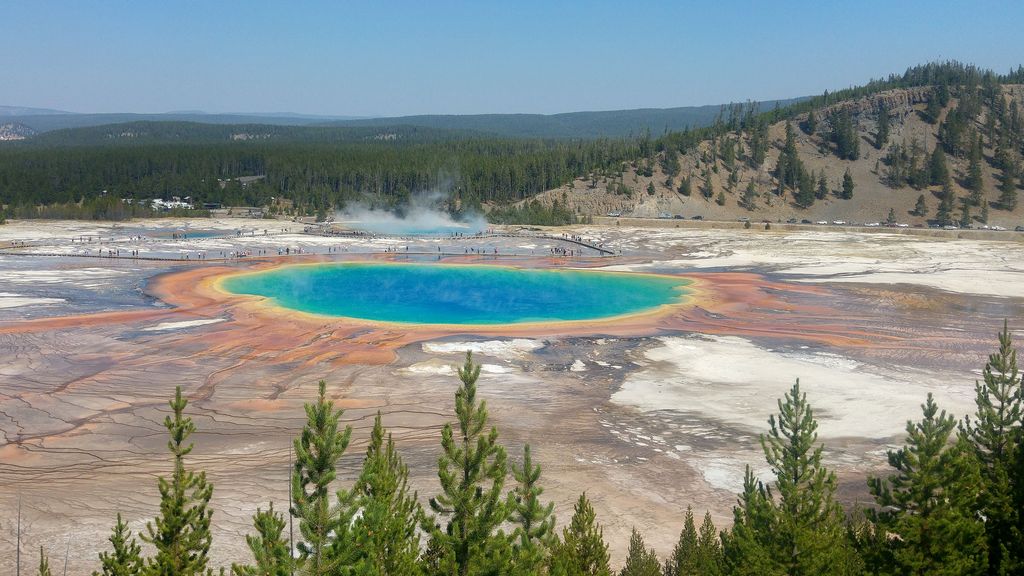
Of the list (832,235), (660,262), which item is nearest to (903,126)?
(832,235)

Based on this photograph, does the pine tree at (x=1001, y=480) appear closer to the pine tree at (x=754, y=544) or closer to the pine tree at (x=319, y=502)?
the pine tree at (x=754, y=544)

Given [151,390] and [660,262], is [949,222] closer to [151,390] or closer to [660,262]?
[660,262]

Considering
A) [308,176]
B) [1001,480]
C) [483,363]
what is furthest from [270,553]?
[308,176]

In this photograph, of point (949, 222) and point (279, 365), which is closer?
point (279, 365)

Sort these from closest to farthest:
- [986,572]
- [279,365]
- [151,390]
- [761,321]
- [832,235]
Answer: [986,572] → [151,390] → [279,365] → [761,321] → [832,235]

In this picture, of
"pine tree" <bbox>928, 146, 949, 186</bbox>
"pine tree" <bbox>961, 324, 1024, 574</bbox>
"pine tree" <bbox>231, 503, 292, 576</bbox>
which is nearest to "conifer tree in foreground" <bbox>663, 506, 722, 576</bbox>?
"pine tree" <bbox>961, 324, 1024, 574</bbox>

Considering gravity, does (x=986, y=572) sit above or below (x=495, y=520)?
below
